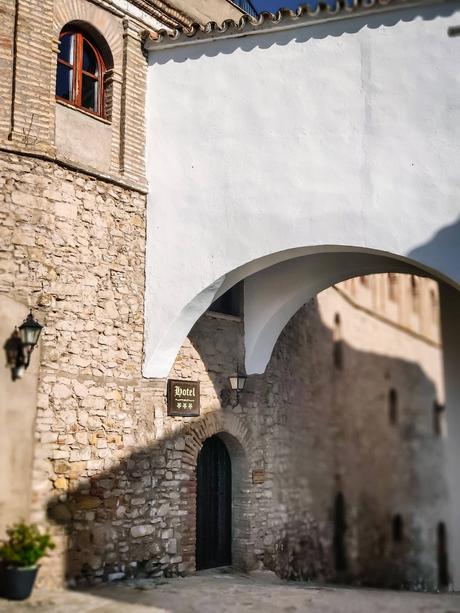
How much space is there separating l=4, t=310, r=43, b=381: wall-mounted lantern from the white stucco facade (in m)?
1.60

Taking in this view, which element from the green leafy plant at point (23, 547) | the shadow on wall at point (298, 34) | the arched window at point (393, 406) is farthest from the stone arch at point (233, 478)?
the arched window at point (393, 406)

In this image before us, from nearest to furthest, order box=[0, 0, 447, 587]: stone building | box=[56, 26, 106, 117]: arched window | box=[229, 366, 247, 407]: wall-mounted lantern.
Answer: box=[0, 0, 447, 587]: stone building
box=[56, 26, 106, 117]: arched window
box=[229, 366, 247, 407]: wall-mounted lantern

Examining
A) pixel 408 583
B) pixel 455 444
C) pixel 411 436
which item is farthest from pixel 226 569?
pixel 411 436

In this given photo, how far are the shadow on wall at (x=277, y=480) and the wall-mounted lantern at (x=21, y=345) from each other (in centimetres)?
113

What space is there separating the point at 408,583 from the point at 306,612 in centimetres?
1046

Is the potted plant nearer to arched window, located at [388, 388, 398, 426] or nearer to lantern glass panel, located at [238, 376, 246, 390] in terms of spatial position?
lantern glass panel, located at [238, 376, 246, 390]

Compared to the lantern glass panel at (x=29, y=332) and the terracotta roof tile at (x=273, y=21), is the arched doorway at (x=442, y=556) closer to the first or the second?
the lantern glass panel at (x=29, y=332)

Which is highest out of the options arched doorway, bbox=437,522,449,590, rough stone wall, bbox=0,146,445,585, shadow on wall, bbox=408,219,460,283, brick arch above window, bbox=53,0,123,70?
brick arch above window, bbox=53,0,123,70

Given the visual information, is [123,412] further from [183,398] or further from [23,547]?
[23,547]

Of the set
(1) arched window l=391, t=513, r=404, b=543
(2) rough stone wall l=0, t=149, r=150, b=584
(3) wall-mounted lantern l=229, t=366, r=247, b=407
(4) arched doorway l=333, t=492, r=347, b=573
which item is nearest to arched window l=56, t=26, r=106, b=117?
(2) rough stone wall l=0, t=149, r=150, b=584

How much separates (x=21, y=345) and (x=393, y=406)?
12.8 m

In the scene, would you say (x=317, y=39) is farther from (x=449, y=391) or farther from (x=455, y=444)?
(x=455, y=444)

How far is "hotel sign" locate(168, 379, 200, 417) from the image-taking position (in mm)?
8680

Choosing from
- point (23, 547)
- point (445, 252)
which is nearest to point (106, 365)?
point (23, 547)
